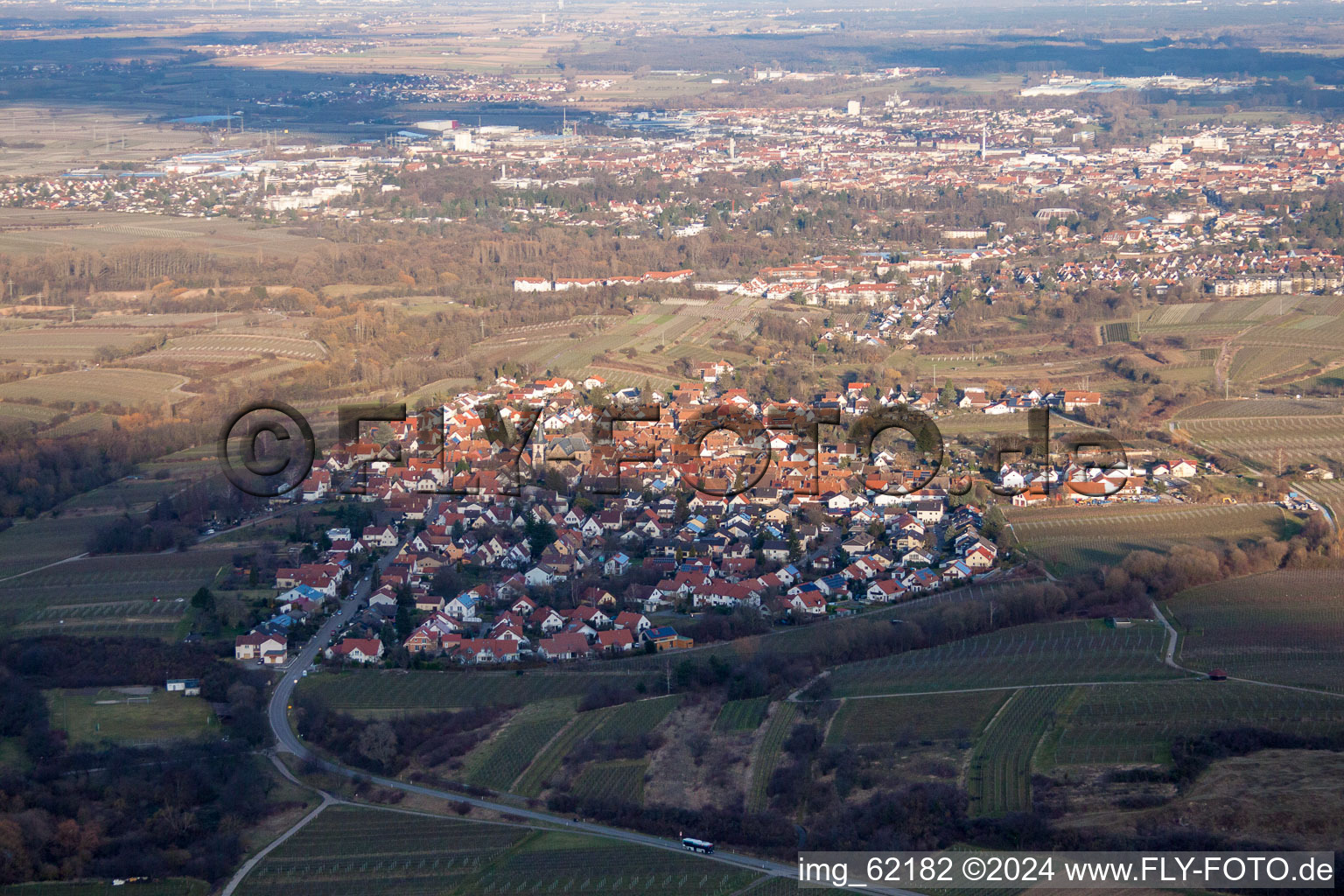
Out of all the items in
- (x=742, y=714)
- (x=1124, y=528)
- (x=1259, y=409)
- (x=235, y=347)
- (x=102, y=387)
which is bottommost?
(x=742, y=714)

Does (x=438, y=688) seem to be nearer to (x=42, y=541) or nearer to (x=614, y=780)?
(x=614, y=780)

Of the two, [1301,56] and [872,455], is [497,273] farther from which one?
[1301,56]

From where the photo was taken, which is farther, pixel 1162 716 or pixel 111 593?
pixel 111 593

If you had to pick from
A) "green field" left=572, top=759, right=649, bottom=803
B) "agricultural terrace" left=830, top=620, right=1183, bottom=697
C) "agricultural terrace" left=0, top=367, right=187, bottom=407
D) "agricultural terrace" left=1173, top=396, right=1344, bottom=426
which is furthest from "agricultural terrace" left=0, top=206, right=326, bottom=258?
"green field" left=572, top=759, right=649, bottom=803

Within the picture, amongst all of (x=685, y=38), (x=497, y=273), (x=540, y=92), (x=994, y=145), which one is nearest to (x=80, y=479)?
(x=497, y=273)

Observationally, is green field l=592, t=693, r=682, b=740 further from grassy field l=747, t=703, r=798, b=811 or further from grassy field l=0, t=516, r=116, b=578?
grassy field l=0, t=516, r=116, b=578

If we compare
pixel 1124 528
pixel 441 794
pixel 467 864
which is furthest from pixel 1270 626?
pixel 467 864

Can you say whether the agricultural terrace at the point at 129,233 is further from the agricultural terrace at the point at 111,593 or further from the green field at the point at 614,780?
Answer: the green field at the point at 614,780
